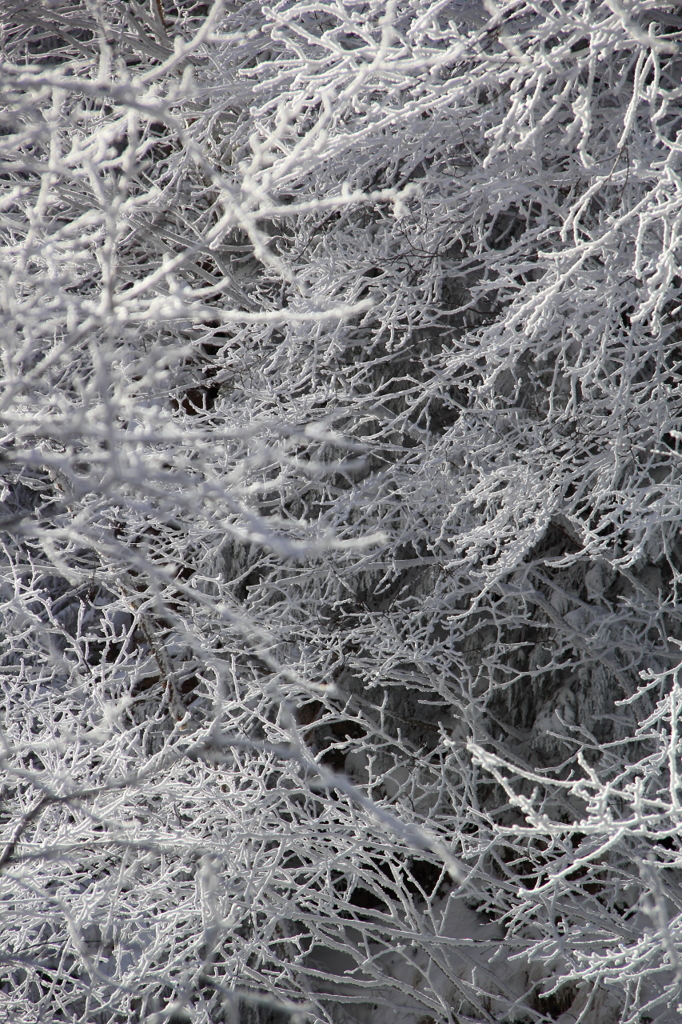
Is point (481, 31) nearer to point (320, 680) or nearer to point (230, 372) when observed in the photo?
point (230, 372)

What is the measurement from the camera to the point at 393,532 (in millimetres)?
4805

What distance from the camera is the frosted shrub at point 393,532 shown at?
298 cm

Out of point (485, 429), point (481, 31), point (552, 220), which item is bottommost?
point (485, 429)

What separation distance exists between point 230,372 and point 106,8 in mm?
2607

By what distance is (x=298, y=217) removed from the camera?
17.0 feet

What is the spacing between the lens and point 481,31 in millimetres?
2734

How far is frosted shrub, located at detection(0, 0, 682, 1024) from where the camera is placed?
2984 mm

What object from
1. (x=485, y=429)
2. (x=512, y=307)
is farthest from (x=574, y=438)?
(x=512, y=307)

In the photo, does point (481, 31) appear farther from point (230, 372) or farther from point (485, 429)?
point (230, 372)

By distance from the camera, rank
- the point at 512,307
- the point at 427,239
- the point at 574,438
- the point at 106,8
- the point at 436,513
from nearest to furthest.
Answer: the point at 512,307, the point at 574,438, the point at 427,239, the point at 436,513, the point at 106,8

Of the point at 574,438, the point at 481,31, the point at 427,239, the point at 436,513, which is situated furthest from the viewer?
the point at 436,513

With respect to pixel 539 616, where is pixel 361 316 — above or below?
above

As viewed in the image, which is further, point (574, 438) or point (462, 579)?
point (462, 579)

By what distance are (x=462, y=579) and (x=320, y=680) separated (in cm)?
120
